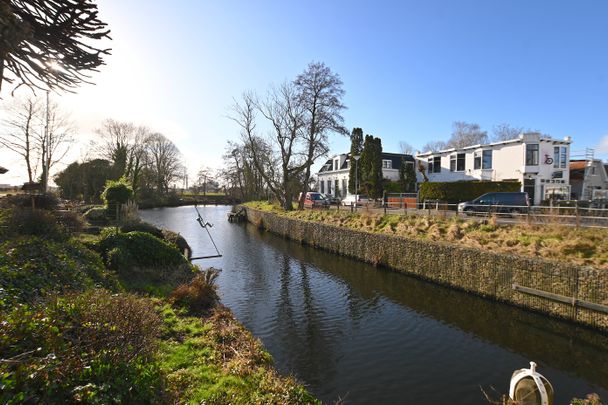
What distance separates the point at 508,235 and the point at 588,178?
85.0 ft

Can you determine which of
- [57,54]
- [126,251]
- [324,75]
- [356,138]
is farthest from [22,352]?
[356,138]

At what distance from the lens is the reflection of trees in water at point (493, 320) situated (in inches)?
319

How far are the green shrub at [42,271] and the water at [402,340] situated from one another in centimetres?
465

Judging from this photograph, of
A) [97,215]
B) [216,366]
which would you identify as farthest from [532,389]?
[97,215]

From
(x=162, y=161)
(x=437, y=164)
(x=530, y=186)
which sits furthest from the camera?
(x=162, y=161)

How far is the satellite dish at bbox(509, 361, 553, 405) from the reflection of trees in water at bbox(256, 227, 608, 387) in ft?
14.8

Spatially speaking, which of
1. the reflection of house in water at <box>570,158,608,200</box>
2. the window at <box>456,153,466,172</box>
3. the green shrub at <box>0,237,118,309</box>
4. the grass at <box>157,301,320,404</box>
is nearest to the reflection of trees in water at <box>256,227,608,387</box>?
the grass at <box>157,301,320,404</box>

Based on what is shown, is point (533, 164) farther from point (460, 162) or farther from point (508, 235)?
point (508, 235)

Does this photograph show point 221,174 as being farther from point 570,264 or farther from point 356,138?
point 570,264

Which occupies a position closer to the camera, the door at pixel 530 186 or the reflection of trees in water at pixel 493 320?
the reflection of trees in water at pixel 493 320

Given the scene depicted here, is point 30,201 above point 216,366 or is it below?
above

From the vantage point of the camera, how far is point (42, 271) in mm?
6469

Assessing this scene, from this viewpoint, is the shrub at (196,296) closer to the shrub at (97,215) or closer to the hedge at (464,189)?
the shrub at (97,215)

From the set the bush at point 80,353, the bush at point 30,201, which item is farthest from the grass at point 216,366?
the bush at point 30,201
